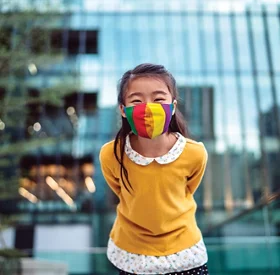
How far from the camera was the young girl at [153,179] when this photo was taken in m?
1.00

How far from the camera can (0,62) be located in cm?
432

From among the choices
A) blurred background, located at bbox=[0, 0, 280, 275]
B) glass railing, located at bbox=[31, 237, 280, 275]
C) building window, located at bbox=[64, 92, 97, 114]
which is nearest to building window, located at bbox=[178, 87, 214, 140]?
blurred background, located at bbox=[0, 0, 280, 275]

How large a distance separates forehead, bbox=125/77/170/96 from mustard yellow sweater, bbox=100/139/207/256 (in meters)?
0.20

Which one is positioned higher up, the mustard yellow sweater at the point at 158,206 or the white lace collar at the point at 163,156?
the white lace collar at the point at 163,156

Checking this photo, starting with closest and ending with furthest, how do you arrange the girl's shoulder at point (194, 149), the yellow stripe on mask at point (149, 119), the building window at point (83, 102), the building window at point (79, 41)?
1. the yellow stripe on mask at point (149, 119)
2. the girl's shoulder at point (194, 149)
3. the building window at point (83, 102)
4. the building window at point (79, 41)

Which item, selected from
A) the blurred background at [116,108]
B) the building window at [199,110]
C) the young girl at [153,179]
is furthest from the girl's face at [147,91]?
the building window at [199,110]

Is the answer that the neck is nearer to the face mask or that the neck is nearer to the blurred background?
the face mask

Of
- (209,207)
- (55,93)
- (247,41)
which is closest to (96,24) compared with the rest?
(247,41)

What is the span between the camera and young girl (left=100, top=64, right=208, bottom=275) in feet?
3.29

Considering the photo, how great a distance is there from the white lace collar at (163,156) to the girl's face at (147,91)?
0.14m

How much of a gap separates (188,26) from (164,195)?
14022 mm

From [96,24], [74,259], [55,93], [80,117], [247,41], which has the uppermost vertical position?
[96,24]

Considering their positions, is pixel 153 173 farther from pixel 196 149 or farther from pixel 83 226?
pixel 83 226

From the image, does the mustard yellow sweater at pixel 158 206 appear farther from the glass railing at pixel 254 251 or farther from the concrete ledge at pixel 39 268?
the concrete ledge at pixel 39 268
